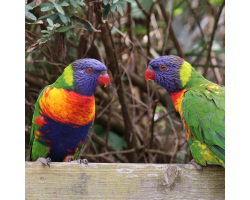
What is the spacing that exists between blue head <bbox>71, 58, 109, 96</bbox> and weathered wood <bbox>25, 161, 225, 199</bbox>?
1.71ft

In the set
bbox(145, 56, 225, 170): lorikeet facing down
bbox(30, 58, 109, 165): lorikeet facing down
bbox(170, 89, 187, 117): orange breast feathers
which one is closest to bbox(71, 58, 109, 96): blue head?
bbox(30, 58, 109, 165): lorikeet facing down

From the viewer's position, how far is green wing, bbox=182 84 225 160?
4.87 ft

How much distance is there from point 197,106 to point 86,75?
692 millimetres

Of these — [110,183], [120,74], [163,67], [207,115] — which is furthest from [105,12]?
[110,183]

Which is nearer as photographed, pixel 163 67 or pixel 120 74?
pixel 163 67

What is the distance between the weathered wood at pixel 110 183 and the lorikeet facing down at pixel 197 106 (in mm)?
149

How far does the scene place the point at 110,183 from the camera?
138 cm

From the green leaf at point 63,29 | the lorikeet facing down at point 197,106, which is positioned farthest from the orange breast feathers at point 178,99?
the green leaf at point 63,29

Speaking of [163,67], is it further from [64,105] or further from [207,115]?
[64,105]

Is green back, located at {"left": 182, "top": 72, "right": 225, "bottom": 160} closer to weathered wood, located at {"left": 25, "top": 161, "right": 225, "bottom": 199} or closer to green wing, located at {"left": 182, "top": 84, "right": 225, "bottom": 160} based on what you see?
green wing, located at {"left": 182, "top": 84, "right": 225, "bottom": 160}

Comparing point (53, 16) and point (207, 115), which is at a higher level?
point (53, 16)

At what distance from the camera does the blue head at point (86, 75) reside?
1728 millimetres

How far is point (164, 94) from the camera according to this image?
3357 mm

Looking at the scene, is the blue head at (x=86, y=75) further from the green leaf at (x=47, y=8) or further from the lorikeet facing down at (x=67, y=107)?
the green leaf at (x=47, y=8)
